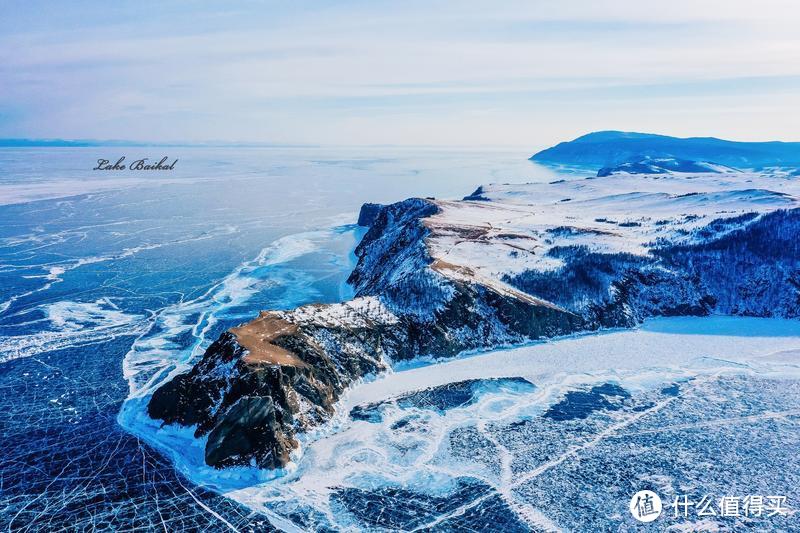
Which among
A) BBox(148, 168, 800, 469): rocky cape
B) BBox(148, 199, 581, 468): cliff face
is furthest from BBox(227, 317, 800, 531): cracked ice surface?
BBox(148, 168, 800, 469): rocky cape

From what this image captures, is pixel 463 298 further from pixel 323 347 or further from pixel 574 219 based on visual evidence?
pixel 574 219

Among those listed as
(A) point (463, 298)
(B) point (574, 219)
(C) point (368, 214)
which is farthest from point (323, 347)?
(C) point (368, 214)

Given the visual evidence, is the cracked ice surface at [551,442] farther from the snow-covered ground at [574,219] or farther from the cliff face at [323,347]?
the snow-covered ground at [574,219]

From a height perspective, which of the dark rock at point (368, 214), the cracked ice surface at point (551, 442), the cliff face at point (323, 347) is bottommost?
the cracked ice surface at point (551, 442)

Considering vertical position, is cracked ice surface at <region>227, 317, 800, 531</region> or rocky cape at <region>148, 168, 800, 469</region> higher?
rocky cape at <region>148, 168, 800, 469</region>

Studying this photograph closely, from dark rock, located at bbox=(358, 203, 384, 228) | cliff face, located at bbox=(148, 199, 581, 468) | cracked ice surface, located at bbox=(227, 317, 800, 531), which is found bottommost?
cracked ice surface, located at bbox=(227, 317, 800, 531)

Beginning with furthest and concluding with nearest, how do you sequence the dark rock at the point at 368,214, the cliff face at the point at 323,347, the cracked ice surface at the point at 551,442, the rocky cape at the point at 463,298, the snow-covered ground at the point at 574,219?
1. the dark rock at the point at 368,214
2. the snow-covered ground at the point at 574,219
3. the rocky cape at the point at 463,298
4. the cliff face at the point at 323,347
5. the cracked ice surface at the point at 551,442

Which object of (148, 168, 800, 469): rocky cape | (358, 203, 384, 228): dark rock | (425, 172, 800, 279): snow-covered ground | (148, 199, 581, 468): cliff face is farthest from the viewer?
(358, 203, 384, 228): dark rock

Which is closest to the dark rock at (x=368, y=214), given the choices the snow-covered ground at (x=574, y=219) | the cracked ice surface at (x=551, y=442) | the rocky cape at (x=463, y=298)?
the rocky cape at (x=463, y=298)

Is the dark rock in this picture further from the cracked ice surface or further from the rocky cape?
the cracked ice surface
